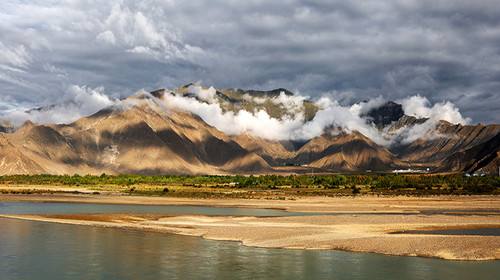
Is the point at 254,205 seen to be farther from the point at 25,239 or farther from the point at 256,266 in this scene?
the point at 256,266

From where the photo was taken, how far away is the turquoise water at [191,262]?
3878 cm

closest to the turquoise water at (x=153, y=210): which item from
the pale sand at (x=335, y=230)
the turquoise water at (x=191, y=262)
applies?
the pale sand at (x=335, y=230)

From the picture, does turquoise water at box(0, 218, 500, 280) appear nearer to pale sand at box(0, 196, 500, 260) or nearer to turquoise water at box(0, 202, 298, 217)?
pale sand at box(0, 196, 500, 260)

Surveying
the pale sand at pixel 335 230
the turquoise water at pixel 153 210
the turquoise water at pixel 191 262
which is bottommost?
the turquoise water at pixel 191 262

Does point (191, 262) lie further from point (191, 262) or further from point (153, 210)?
point (153, 210)

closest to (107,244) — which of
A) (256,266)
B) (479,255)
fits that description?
(256,266)

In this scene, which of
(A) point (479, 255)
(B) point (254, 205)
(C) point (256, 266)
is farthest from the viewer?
(B) point (254, 205)

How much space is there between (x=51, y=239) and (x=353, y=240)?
2872 cm

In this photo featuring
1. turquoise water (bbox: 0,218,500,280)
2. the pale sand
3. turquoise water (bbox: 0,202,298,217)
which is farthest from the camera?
turquoise water (bbox: 0,202,298,217)

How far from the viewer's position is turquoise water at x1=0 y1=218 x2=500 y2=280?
38781 millimetres

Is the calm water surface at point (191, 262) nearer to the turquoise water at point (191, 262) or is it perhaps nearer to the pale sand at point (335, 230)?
the turquoise water at point (191, 262)

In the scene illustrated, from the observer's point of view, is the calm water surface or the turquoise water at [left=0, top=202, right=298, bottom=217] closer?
the calm water surface

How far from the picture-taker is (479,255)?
4512 cm

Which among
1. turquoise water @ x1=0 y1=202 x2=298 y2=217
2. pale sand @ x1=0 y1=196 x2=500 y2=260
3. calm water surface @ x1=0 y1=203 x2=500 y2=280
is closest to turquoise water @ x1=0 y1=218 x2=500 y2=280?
calm water surface @ x1=0 y1=203 x2=500 y2=280
